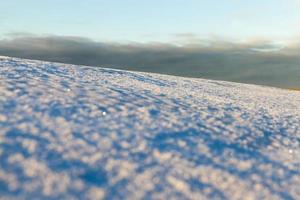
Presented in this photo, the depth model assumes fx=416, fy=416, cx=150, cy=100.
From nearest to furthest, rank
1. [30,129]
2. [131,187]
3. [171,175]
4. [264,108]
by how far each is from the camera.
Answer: [131,187] → [171,175] → [30,129] → [264,108]

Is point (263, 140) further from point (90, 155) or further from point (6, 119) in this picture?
point (6, 119)

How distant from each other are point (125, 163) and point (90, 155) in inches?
9.7

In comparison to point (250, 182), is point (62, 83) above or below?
above

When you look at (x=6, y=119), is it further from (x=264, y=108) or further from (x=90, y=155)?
(x=264, y=108)

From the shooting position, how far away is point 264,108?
4.95 metres

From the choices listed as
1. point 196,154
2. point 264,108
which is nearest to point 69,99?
point 196,154

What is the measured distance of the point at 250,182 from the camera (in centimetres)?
288

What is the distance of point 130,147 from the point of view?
3004 mm

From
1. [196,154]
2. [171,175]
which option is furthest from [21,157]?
[196,154]

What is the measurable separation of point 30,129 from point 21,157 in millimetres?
380

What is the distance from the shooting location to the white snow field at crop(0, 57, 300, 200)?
259cm

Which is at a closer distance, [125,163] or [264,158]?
[125,163]

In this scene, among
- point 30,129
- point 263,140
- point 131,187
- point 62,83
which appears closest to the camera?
point 131,187

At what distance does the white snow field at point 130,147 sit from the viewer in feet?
8.49
